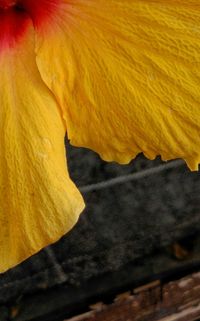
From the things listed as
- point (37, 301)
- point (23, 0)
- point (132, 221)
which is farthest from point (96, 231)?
point (23, 0)

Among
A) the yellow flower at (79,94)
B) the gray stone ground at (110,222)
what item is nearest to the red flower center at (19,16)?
the yellow flower at (79,94)

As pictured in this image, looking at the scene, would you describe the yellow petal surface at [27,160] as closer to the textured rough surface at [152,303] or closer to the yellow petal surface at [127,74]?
the yellow petal surface at [127,74]

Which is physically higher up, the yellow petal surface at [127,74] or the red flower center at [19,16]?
the red flower center at [19,16]

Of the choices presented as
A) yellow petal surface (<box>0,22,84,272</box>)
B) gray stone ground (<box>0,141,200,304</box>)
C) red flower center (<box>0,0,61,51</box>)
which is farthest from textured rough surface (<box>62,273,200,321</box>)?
red flower center (<box>0,0,61,51</box>)

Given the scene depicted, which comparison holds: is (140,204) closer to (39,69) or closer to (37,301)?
(37,301)

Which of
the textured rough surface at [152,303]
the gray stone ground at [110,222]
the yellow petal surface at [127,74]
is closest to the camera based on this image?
the yellow petal surface at [127,74]

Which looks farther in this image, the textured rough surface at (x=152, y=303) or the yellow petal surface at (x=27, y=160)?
the textured rough surface at (x=152, y=303)
